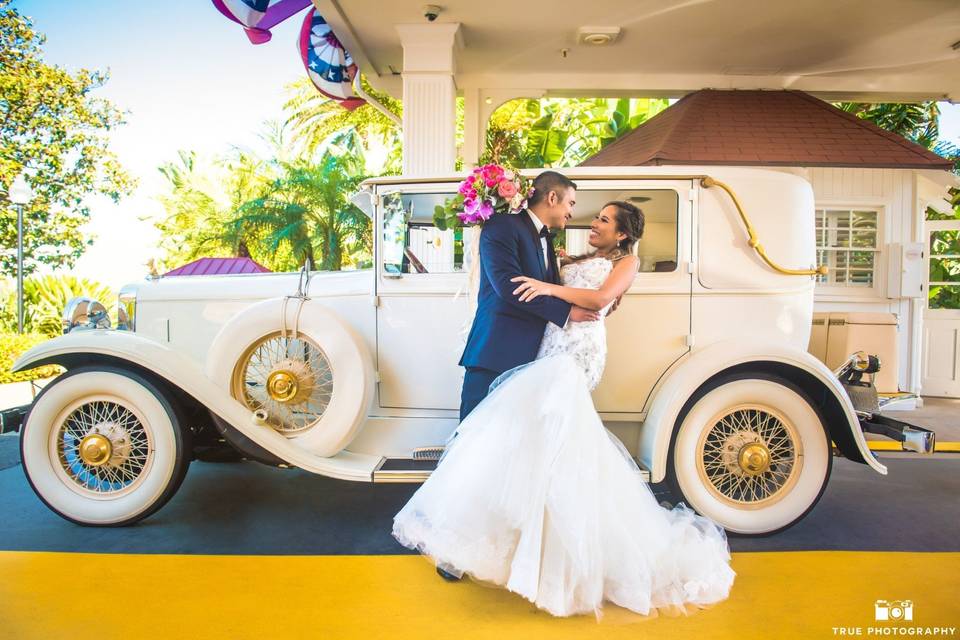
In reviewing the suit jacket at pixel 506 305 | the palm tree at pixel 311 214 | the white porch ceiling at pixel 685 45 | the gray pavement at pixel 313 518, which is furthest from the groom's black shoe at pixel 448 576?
the palm tree at pixel 311 214

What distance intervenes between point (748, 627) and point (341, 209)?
15.2 metres

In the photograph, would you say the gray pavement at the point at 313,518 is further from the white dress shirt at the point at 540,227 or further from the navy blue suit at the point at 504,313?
the white dress shirt at the point at 540,227

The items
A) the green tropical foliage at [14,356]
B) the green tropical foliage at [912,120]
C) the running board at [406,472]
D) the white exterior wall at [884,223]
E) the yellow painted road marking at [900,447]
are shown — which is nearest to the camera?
the running board at [406,472]

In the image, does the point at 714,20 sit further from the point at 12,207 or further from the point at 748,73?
the point at 12,207

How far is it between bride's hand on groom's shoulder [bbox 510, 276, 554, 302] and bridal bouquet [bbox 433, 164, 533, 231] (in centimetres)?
38

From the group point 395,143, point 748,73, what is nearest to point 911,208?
point 748,73

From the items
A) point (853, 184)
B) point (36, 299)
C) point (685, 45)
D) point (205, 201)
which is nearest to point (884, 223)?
point (853, 184)

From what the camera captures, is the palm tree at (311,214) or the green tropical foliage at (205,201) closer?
the palm tree at (311,214)

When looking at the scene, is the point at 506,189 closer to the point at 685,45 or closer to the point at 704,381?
the point at 704,381

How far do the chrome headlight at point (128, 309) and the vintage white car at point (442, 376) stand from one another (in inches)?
16.6

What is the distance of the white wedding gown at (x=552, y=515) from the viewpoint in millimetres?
2250

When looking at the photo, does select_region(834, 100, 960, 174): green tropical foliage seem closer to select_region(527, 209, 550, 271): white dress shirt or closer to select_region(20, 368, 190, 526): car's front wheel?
select_region(527, 209, 550, 271): white dress shirt

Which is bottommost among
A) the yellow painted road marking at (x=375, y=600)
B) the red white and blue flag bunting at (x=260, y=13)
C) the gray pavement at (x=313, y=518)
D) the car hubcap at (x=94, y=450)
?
the gray pavement at (x=313, y=518)

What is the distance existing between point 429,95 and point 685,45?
10.1 ft
